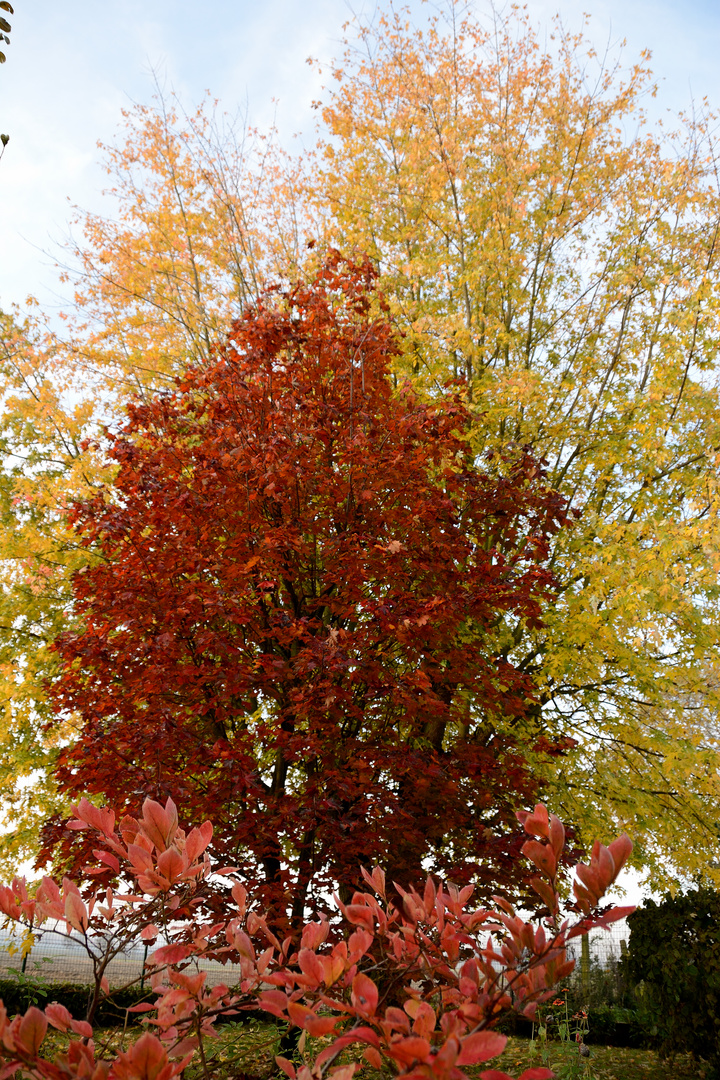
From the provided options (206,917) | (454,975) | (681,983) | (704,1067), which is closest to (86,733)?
(206,917)

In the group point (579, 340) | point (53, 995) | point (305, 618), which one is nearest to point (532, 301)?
point (579, 340)

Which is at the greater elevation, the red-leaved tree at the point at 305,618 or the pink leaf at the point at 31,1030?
the red-leaved tree at the point at 305,618

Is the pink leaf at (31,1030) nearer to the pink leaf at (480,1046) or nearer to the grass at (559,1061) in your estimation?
the pink leaf at (480,1046)

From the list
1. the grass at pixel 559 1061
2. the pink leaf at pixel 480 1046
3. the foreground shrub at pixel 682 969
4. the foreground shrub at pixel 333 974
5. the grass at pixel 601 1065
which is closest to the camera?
the pink leaf at pixel 480 1046

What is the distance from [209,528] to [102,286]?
594cm

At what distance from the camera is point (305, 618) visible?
5.52 metres

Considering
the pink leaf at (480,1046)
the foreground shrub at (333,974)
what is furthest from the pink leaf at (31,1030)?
the pink leaf at (480,1046)

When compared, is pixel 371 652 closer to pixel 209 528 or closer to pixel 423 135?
pixel 209 528

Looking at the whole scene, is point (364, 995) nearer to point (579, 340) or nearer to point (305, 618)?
point (305, 618)

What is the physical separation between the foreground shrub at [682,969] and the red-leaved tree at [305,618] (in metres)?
2.91

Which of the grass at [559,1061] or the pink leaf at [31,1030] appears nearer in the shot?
the pink leaf at [31,1030]

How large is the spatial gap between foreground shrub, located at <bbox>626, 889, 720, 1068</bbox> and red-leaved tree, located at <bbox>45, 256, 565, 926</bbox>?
2.91 metres

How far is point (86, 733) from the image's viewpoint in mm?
5129

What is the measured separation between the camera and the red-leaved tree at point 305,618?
15.8 ft
